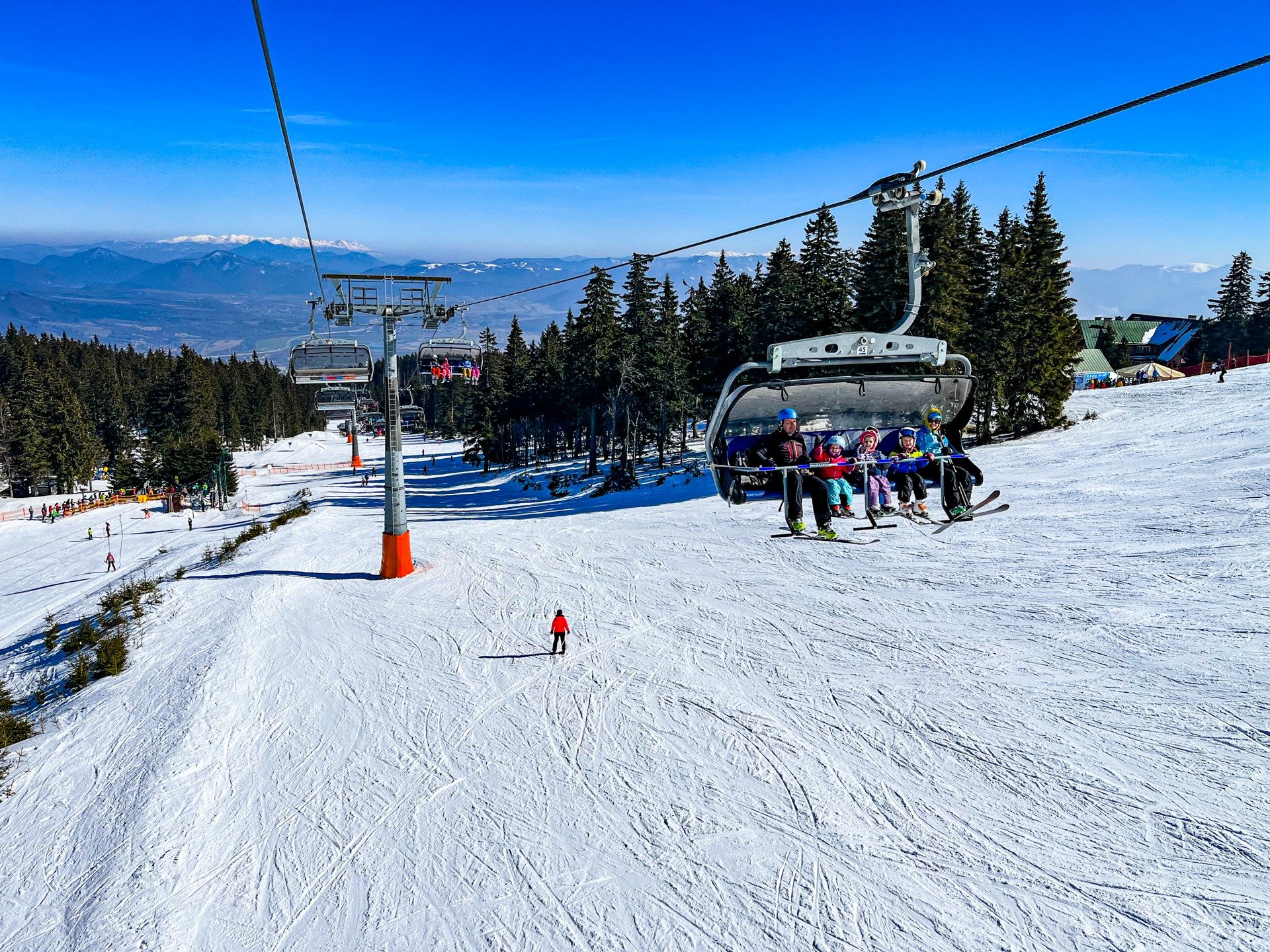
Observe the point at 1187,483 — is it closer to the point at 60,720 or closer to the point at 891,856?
the point at 891,856

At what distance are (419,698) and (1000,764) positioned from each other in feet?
37.3

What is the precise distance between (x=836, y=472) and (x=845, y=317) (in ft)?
85.2

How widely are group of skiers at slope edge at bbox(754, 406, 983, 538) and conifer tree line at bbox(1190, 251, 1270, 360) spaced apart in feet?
247

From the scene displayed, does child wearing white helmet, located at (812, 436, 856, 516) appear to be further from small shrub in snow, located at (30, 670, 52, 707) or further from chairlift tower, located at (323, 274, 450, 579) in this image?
small shrub in snow, located at (30, 670, 52, 707)

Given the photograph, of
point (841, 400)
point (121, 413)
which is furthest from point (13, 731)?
point (121, 413)

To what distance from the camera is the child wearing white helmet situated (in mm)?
10320

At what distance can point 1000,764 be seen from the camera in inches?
480

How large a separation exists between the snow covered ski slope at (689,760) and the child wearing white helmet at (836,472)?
4925 mm

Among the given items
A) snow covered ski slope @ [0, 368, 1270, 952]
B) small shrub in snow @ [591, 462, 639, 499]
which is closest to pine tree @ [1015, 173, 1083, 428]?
snow covered ski slope @ [0, 368, 1270, 952]

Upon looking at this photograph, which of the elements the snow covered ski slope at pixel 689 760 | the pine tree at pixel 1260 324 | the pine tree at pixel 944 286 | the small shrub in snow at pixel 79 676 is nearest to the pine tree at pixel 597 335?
the pine tree at pixel 944 286

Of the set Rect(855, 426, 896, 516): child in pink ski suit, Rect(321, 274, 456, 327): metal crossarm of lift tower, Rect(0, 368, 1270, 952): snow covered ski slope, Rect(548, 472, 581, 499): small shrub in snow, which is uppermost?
Rect(321, 274, 456, 327): metal crossarm of lift tower

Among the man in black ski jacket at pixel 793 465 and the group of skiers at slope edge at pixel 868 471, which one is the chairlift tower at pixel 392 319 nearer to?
the man in black ski jacket at pixel 793 465

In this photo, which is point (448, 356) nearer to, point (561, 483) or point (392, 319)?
point (392, 319)

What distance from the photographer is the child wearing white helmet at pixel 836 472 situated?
10320mm
